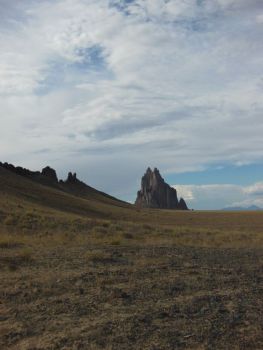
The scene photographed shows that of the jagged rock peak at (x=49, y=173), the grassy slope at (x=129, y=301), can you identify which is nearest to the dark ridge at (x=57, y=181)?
the jagged rock peak at (x=49, y=173)

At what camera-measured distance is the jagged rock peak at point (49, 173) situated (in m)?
140

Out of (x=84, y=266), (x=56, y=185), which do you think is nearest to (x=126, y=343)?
(x=84, y=266)

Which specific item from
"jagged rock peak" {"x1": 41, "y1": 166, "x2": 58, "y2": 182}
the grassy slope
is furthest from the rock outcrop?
the grassy slope

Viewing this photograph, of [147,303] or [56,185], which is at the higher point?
[56,185]

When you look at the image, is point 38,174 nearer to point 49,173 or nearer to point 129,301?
point 49,173

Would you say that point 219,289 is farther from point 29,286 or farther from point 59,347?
point 59,347

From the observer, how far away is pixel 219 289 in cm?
1161

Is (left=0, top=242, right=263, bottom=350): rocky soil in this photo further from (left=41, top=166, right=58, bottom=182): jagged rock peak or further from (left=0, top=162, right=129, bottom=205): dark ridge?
(left=41, top=166, right=58, bottom=182): jagged rock peak

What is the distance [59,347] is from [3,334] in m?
1.27

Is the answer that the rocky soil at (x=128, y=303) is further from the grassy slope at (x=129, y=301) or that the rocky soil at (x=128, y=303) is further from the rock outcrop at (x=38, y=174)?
the rock outcrop at (x=38, y=174)

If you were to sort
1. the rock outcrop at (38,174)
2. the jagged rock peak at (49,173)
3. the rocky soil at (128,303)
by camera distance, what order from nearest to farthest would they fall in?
the rocky soil at (128,303) → the rock outcrop at (38,174) → the jagged rock peak at (49,173)

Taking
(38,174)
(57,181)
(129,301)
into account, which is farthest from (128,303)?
(57,181)

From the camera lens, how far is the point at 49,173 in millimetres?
142500

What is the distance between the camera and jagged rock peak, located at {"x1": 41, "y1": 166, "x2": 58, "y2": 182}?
14000 cm
